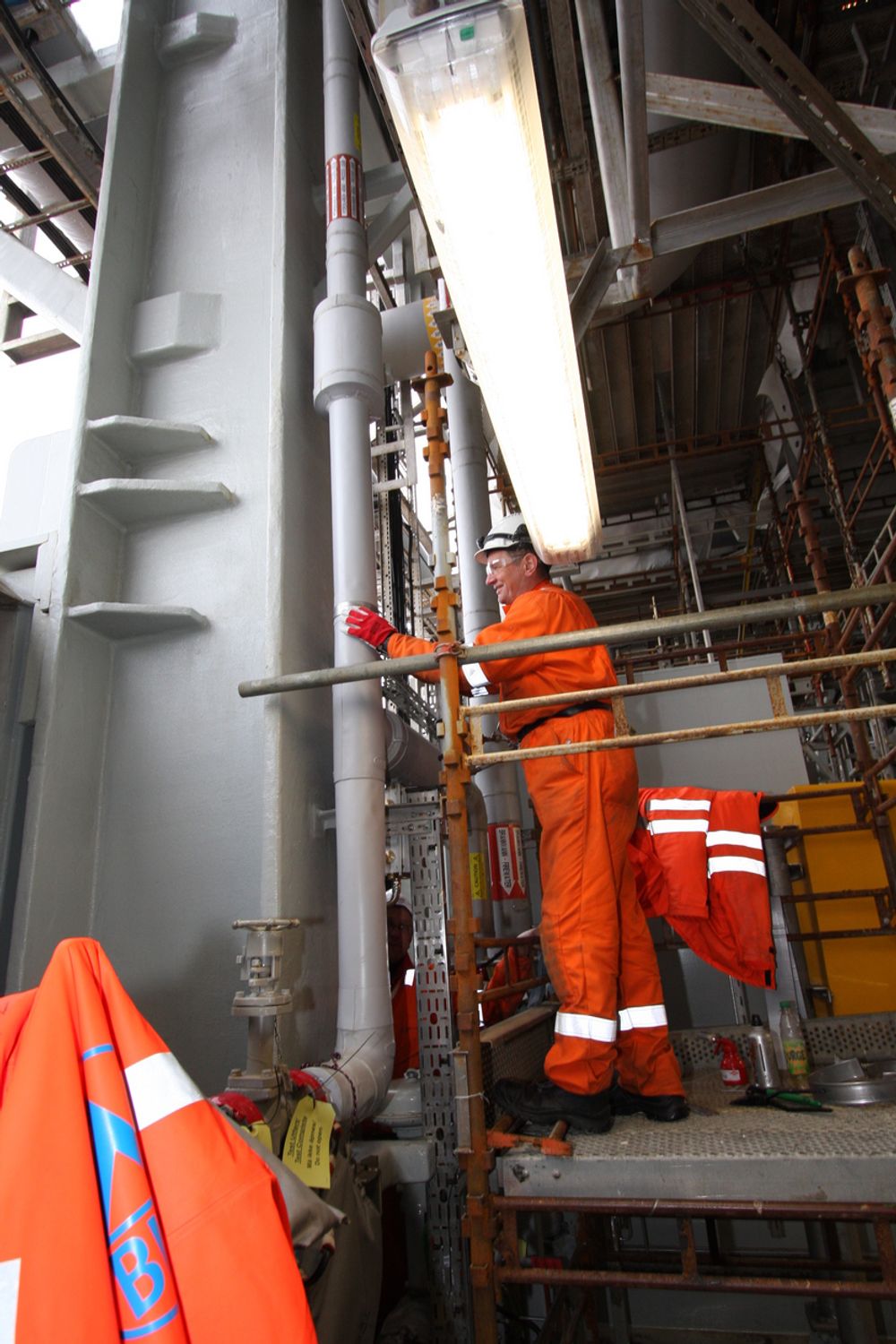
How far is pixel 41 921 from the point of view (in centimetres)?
Answer: 314

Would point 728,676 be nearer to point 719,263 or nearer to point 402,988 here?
point 402,988

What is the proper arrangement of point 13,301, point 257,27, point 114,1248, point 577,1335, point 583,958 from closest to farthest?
point 114,1248, point 583,958, point 577,1335, point 257,27, point 13,301

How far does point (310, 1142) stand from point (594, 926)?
1161 mm

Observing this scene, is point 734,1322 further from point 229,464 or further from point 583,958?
point 229,464

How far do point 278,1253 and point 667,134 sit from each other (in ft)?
22.1

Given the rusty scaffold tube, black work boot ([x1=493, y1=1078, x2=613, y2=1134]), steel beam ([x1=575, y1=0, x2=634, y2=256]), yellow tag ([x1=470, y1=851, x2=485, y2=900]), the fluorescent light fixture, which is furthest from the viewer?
yellow tag ([x1=470, y1=851, x2=485, y2=900])

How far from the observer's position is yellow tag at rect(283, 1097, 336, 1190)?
2279mm

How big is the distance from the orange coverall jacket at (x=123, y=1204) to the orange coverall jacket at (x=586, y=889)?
1.69 m

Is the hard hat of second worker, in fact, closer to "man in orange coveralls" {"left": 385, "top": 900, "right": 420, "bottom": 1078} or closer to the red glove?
the red glove

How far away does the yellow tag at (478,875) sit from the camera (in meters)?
3.94

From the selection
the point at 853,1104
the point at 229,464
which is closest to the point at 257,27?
the point at 229,464

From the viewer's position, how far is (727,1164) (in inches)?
90.0

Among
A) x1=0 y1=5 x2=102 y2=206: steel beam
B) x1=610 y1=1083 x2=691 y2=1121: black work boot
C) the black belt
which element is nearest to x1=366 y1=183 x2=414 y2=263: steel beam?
x1=0 y1=5 x2=102 y2=206: steel beam

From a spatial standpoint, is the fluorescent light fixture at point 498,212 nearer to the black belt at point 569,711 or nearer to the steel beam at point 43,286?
the black belt at point 569,711
